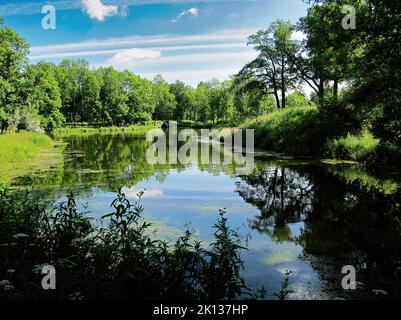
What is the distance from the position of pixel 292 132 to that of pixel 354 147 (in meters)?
7.62

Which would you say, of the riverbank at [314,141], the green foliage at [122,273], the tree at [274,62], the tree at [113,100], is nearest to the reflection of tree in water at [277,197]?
the green foliage at [122,273]

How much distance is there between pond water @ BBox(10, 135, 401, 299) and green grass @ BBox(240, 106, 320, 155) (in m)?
4.87

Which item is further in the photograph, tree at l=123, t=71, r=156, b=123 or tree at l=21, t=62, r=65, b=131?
tree at l=123, t=71, r=156, b=123

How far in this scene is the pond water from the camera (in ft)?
23.2

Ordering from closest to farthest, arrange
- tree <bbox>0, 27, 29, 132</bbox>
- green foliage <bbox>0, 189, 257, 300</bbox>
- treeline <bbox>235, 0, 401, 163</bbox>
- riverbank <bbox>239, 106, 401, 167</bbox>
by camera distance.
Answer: green foliage <bbox>0, 189, 257, 300</bbox>, treeline <bbox>235, 0, 401, 163</bbox>, riverbank <bbox>239, 106, 401, 167</bbox>, tree <bbox>0, 27, 29, 132</bbox>

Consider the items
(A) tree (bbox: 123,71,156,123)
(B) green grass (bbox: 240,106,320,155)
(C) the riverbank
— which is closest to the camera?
(C) the riverbank

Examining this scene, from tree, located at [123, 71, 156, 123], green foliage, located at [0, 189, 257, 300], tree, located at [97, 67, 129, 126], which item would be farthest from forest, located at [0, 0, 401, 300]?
tree, located at [123, 71, 156, 123]

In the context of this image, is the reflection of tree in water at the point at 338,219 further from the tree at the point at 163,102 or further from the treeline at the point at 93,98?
the tree at the point at 163,102

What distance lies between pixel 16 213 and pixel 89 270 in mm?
3020

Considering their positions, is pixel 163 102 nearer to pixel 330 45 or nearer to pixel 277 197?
pixel 330 45

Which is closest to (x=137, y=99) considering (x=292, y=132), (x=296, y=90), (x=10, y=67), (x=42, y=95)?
(x=42, y=95)

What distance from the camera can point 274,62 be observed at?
45906 mm

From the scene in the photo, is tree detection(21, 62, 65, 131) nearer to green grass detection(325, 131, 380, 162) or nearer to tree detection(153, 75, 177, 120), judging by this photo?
green grass detection(325, 131, 380, 162)
